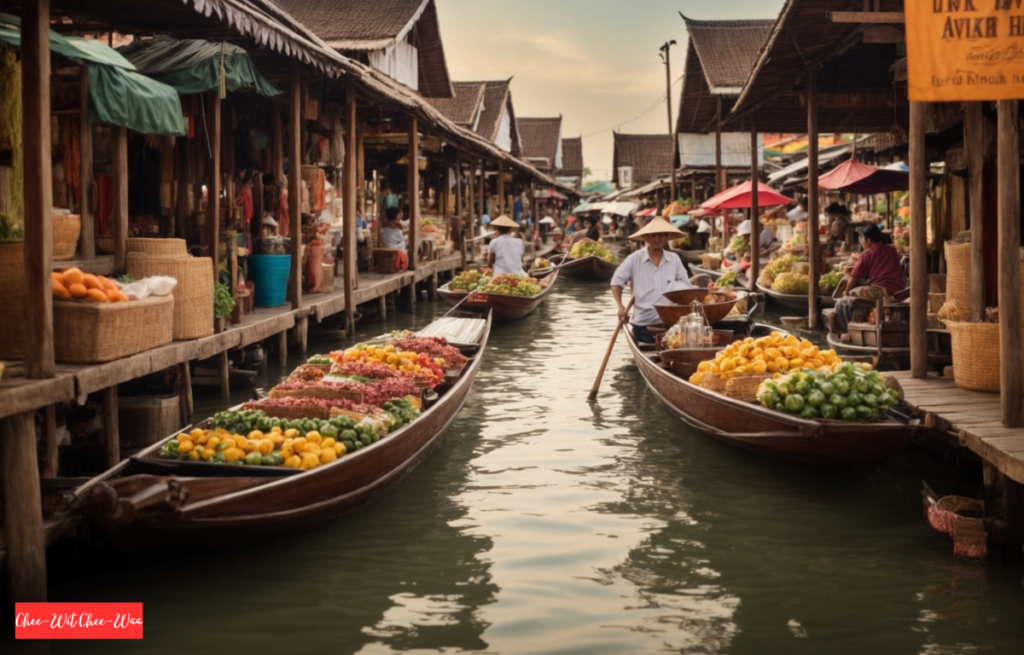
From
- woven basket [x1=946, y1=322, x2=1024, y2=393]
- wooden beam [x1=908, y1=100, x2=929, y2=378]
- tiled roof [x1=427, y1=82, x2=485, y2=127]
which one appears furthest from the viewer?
tiled roof [x1=427, y1=82, x2=485, y2=127]

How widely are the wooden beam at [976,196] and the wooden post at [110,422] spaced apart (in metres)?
6.17

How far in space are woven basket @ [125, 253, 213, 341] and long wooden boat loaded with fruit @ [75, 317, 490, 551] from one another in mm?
1251

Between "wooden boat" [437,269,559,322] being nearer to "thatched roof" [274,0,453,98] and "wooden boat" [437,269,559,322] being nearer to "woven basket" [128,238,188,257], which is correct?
"woven basket" [128,238,188,257]

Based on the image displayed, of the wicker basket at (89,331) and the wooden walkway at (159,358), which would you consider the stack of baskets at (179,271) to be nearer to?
the wooden walkway at (159,358)

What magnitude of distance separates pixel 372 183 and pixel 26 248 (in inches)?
829

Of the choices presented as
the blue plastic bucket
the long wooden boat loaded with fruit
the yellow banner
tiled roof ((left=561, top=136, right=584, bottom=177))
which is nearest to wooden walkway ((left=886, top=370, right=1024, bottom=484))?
the yellow banner

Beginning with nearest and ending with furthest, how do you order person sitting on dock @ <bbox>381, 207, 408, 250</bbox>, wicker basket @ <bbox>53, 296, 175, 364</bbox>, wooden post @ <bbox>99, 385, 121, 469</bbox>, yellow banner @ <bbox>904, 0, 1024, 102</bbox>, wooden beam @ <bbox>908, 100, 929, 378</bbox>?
yellow banner @ <bbox>904, 0, 1024, 102</bbox> < wicker basket @ <bbox>53, 296, 175, 364</bbox> < wooden post @ <bbox>99, 385, 121, 469</bbox> < wooden beam @ <bbox>908, 100, 929, 378</bbox> < person sitting on dock @ <bbox>381, 207, 408, 250</bbox>

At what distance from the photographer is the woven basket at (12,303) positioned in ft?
21.3

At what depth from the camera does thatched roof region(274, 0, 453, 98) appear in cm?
2225

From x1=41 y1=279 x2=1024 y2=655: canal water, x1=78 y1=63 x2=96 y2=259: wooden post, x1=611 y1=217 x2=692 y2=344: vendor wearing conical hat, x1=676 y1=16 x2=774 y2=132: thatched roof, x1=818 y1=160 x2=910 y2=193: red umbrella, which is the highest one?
x1=676 y1=16 x2=774 y2=132: thatched roof

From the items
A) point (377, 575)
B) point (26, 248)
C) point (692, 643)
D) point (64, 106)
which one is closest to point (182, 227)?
point (64, 106)

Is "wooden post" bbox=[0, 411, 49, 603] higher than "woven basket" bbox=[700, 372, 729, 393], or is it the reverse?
"woven basket" bbox=[700, 372, 729, 393]

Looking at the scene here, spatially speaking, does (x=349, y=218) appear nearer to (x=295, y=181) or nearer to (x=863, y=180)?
(x=295, y=181)

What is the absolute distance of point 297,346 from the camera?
41.9 ft
